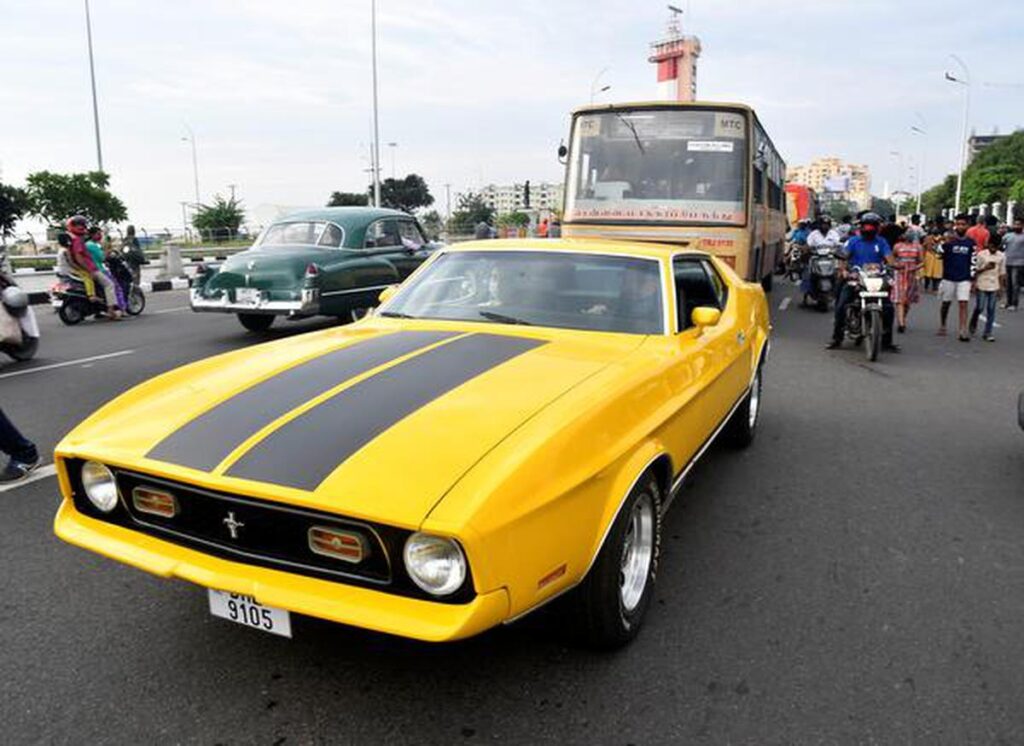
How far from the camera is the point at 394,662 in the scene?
2.77 metres

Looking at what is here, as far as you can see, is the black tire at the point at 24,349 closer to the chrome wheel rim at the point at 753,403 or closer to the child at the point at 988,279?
the chrome wheel rim at the point at 753,403

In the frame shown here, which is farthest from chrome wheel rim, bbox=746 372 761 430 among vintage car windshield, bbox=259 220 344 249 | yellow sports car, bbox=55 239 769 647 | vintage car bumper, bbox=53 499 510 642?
vintage car windshield, bbox=259 220 344 249

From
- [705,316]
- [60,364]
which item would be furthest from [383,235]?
[705,316]

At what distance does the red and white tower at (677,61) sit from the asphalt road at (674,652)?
4196 inches

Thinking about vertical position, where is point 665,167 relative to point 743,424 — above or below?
above

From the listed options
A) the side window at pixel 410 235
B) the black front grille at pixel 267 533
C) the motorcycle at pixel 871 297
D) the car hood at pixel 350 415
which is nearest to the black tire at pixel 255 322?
the side window at pixel 410 235

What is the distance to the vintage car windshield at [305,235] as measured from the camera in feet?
36.0

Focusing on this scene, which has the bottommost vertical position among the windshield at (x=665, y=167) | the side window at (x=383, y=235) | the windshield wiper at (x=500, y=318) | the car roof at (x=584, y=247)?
the windshield wiper at (x=500, y=318)

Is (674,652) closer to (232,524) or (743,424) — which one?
(232,524)

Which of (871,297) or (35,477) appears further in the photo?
(871,297)

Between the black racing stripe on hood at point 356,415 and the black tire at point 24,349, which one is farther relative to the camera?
the black tire at point 24,349

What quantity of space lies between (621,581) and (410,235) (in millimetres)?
10189

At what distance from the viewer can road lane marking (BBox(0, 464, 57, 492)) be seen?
179 inches

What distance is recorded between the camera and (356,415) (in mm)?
2629
